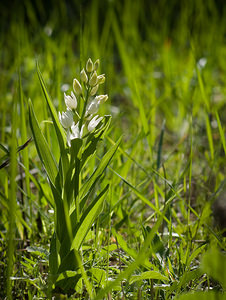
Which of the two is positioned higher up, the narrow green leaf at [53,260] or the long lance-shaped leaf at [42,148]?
the long lance-shaped leaf at [42,148]

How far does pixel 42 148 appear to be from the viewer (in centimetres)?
78

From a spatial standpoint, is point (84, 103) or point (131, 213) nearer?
point (84, 103)

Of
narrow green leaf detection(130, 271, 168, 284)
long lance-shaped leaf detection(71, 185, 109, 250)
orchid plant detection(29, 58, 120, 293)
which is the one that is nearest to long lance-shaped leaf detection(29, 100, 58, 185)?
orchid plant detection(29, 58, 120, 293)

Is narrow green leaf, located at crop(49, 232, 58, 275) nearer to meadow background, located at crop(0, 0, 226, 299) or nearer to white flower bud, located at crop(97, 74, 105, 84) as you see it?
meadow background, located at crop(0, 0, 226, 299)

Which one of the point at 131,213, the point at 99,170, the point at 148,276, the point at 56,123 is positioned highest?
the point at 56,123

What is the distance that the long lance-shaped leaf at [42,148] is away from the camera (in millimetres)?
765

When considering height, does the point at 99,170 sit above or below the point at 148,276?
above

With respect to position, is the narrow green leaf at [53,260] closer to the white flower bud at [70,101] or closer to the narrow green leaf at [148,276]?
the narrow green leaf at [148,276]

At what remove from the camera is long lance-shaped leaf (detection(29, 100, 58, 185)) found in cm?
76

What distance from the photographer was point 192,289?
0.85 m

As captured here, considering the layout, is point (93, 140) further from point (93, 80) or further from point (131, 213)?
point (131, 213)

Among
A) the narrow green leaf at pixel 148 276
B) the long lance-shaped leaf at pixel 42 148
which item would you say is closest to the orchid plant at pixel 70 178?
the long lance-shaped leaf at pixel 42 148

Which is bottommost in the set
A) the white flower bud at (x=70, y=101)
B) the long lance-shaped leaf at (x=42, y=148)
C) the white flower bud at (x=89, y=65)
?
the long lance-shaped leaf at (x=42, y=148)

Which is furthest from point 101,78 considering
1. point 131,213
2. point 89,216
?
point 131,213
